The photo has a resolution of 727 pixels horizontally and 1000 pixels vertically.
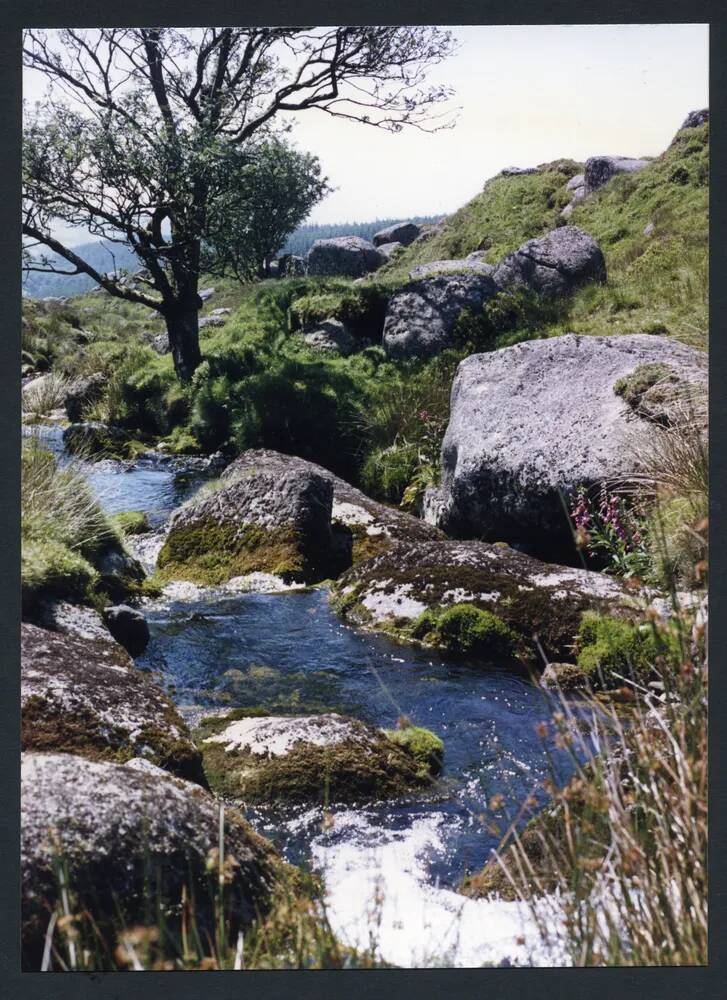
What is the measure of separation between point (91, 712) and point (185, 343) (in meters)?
10.00

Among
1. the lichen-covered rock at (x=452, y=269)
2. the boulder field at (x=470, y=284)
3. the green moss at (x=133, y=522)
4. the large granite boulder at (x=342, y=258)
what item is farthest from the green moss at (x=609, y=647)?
the large granite boulder at (x=342, y=258)

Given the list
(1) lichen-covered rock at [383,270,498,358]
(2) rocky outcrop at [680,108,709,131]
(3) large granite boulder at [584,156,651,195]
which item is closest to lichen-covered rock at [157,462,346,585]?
(2) rocky outcrop at [680,108,709,131]

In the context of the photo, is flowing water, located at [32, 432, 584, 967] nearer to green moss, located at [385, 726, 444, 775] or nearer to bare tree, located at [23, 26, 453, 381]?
green moss, located at [385, 726, 444, 775]

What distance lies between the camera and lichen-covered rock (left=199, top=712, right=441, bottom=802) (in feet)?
13.9

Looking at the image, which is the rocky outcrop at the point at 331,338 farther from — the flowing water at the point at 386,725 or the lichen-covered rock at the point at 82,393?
the flowing water at the point at 386,725

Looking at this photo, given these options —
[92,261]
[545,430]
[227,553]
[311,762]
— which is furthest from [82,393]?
[311,762]

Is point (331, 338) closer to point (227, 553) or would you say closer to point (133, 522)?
point (133, 522)

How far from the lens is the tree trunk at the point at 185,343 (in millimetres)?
12898

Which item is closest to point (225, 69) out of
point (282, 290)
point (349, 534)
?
point (349, 534)

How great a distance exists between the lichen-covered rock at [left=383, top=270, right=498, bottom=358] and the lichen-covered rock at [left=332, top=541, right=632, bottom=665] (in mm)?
6259

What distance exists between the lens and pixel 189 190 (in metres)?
9.81

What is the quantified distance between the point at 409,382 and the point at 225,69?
13.9 ft

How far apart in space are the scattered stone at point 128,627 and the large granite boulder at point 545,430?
2.98 m

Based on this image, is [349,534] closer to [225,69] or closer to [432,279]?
[225,69]
